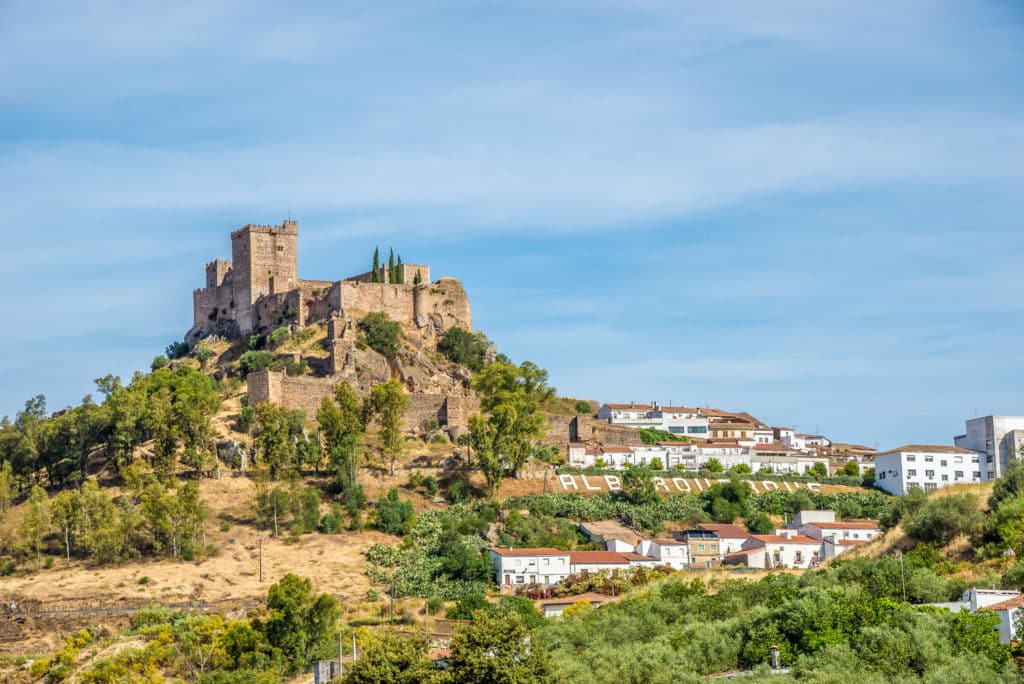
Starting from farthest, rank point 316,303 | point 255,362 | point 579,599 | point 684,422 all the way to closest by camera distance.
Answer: point 684,422
point 316,303
point 255,362
point 579,599

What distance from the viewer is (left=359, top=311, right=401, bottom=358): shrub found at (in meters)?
89.4

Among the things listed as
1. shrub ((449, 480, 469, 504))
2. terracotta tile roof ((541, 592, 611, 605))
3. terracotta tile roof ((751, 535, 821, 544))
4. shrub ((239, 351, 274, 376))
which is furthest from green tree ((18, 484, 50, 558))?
terracotta tile roof ((751, 535, 821, 544))

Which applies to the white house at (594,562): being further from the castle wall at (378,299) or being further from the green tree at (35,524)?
the castle wall at (378,299)

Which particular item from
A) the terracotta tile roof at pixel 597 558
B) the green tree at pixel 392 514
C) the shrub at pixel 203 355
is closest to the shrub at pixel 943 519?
the terracotta tile roof at pixel 597 558

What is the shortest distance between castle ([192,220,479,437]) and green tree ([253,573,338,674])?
84.1 ft

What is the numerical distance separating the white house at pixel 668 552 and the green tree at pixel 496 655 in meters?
27.2

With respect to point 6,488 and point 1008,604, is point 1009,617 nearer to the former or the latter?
point 1008,604

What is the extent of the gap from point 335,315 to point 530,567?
29136 millimetres

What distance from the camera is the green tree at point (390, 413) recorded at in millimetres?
76750

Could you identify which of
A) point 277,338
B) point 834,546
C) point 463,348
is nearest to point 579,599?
point 834,546

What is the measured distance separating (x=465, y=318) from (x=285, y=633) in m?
45.1

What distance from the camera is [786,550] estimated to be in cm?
7119

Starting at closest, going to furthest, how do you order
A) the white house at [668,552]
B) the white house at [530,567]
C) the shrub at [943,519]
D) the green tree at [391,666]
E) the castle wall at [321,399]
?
the green tree at [391,666], the shrub at [943,519], the white house at [530,567], the white house at [668,552], the castle wall at [321,399]

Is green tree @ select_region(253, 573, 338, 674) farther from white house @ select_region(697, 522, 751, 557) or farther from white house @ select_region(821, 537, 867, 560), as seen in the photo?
white house @ select_region(821, 537, 867, 560)
